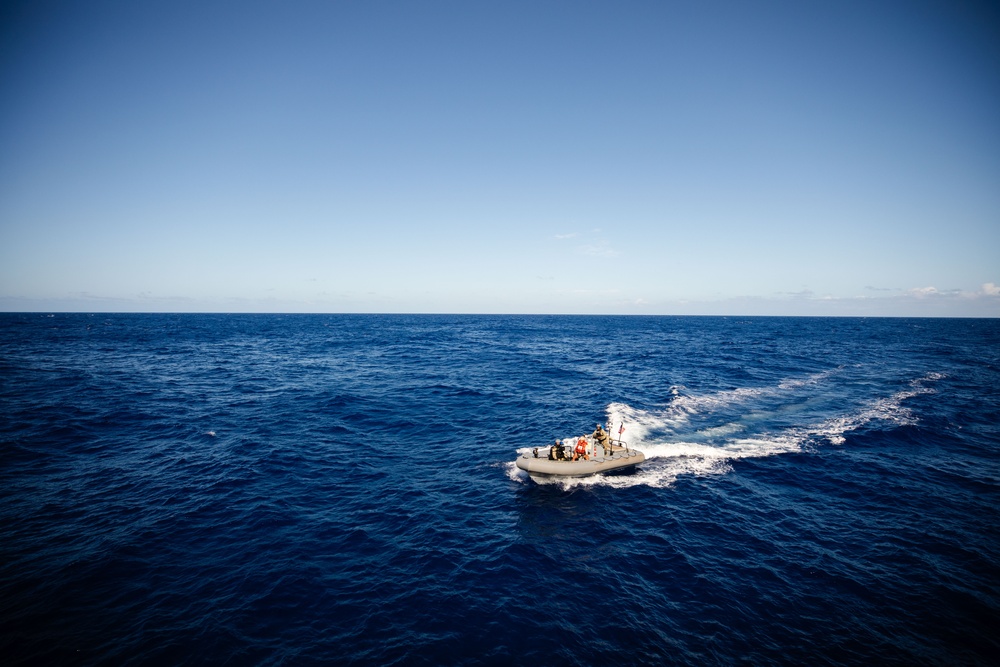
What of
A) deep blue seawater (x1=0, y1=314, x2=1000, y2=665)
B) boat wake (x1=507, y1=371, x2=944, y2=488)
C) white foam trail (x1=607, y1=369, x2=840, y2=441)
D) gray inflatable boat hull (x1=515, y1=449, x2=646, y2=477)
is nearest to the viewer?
deep blue seawater (x1=0, y1=314, x2=1000, y2=665)

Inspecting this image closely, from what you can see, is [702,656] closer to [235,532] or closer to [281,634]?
[281,634]

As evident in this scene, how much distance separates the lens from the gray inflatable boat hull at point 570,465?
24797mm

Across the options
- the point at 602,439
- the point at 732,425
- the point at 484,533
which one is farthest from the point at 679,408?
the point at 484,533

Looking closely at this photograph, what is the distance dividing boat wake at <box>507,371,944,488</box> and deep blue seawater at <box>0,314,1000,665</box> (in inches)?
10.9

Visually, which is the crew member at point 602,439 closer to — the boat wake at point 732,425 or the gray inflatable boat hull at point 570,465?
the gray inflatable boat hull at point 570,465

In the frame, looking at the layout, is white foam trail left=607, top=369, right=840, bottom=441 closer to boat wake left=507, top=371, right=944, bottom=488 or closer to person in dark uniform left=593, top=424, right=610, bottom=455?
boat wake left=507, top=371, right=944, bottom=488

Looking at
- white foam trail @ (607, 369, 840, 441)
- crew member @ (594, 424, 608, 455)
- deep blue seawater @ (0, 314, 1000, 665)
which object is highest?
crew member @ (594, 424, 608, 455)

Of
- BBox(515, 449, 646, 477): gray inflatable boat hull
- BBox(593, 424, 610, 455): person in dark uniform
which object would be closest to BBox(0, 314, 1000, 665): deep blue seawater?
BBox(515, 449, 646, 477): gray inflatable boat hull

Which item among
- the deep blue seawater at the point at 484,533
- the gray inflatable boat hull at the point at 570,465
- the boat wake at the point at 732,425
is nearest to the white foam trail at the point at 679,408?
the boat wake at the point at 732,425

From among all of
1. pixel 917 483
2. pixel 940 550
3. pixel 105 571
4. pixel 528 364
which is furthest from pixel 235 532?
pixel 528 364

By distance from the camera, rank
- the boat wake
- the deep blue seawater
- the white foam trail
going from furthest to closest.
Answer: the white foam trail
the boat wake
the deep blue seawater

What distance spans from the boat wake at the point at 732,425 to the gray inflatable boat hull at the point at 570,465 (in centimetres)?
48

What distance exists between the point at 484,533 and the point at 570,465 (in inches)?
303

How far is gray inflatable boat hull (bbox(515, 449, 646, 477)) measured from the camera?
24.8m
